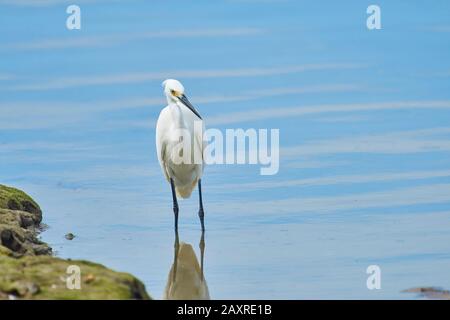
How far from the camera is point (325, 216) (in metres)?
17.7

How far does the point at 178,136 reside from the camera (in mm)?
17172

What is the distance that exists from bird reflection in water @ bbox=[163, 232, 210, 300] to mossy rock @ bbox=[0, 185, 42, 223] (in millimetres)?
2304

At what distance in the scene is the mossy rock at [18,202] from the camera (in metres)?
17.3

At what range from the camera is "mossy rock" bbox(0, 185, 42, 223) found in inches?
683

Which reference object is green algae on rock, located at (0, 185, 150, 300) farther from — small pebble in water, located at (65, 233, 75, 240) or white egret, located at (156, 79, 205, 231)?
white egret, located at (156, 79, 205, 231)

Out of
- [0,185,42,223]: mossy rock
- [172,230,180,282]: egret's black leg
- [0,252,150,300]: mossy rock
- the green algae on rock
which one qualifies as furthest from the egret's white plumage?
[0,252,150,300]: mossy rock

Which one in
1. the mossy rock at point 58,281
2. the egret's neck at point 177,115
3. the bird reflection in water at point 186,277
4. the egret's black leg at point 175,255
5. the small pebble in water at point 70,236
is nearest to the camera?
the mossy rock at point 58,281

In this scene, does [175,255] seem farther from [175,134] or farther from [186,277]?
[175,134]

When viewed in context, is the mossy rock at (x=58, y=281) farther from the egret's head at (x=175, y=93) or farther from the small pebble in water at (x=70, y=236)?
the egret's head at (x=175, y=93)

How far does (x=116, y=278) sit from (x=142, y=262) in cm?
308

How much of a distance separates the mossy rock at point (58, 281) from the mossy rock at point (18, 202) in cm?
435

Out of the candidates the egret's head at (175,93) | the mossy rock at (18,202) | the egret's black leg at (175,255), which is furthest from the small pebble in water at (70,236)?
the egret's head at (175,93)

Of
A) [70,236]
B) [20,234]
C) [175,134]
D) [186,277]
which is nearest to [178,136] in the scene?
[175,134]
